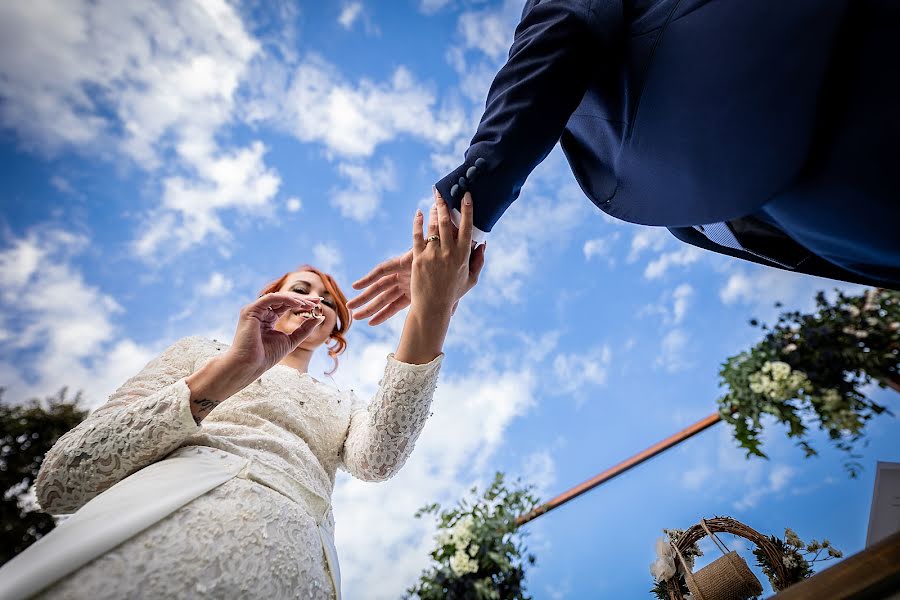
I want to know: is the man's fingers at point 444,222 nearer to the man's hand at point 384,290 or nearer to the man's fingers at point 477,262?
the man's fingers at point 477,262

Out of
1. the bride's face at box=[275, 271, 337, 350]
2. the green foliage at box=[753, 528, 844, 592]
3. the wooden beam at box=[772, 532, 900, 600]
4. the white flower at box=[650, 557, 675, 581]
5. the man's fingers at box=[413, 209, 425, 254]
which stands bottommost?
the wooden beam at box=[772, 532, 900, 600]

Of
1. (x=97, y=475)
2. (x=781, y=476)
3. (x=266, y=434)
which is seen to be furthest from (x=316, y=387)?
(x=781, y=476)

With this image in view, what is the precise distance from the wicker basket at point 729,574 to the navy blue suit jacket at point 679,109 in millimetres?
1174

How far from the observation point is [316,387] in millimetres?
1860

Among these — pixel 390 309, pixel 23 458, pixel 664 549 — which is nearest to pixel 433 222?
pixel 390 309

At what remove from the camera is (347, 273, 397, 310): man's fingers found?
1.44 m

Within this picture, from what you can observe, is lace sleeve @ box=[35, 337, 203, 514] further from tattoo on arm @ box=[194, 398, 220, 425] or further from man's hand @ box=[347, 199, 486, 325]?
man's hand @ box=[347, 199, 486, 325]

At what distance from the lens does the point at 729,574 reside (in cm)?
164

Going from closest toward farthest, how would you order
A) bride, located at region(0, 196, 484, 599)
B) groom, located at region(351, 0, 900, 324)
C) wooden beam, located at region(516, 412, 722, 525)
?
groom, located at region(351, 0, 900, 324) → bride, located at region(0, 196, 484, 599) → wooden beam, located at region(516, 412, 722, 525)

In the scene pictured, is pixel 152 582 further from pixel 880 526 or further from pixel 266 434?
pixel 880 526

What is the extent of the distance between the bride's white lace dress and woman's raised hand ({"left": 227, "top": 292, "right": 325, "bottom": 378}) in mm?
162

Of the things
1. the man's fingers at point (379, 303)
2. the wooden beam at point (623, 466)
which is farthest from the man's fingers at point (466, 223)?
the wooden beam at point (623, 466)

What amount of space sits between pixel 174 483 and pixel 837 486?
7.46 ft

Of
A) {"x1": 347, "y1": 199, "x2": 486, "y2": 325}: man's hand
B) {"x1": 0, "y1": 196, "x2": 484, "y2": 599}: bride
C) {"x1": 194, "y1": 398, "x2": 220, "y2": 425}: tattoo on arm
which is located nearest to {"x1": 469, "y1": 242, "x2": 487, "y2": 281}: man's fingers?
{"x1": 0, "y1": 196, "x2": 484, "y2": 599}: bride
